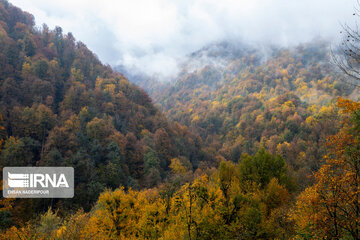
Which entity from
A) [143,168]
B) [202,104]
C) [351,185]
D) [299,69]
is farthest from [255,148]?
[299,69]

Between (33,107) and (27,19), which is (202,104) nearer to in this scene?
(27,19)

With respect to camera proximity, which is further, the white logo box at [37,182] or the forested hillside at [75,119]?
the forested hillside at [75,119]

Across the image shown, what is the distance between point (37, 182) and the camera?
38.1m

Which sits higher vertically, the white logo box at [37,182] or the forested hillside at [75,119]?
the forested hillside at [75,119]

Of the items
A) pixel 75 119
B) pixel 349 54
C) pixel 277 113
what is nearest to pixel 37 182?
pixel 75 119

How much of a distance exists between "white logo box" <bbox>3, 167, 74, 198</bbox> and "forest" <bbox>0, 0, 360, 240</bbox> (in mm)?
1390

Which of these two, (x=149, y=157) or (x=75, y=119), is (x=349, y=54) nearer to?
(x=149, y=157)

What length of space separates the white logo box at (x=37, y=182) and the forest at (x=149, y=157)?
54.7 inches

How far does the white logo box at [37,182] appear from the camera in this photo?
33.1 meters

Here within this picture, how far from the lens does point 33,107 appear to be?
5294 centimetres

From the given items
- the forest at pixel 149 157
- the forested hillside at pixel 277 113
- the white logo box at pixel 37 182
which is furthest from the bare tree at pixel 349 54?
the forested hillside at pixel 277 113

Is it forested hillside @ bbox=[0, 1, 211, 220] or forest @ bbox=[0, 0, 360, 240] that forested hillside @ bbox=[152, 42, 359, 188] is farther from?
forested hillside @ bbox=[0, 1, 211, 220]

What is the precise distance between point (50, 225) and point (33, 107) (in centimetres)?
3789

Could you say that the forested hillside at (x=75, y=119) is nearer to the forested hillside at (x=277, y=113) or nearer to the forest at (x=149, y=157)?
the forest at (x=149, y=157)
